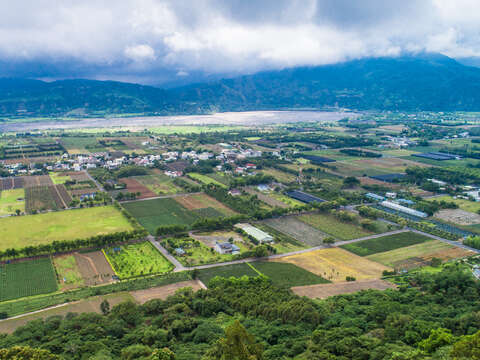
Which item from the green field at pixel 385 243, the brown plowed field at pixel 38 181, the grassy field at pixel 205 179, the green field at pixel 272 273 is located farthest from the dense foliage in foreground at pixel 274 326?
the brown plowed field at pixel 38 181

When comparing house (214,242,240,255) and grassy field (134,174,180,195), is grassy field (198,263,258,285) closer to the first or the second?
house (214,242,240,255)

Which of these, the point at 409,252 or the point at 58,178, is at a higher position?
the point at 58,178

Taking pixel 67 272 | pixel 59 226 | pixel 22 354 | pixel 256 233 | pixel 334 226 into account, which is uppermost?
pixel 22 354

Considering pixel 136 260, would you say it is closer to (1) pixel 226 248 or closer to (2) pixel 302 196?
(1) pixel 226 248

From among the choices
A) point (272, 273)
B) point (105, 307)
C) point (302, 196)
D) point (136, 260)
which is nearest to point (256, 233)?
point (272, 273)

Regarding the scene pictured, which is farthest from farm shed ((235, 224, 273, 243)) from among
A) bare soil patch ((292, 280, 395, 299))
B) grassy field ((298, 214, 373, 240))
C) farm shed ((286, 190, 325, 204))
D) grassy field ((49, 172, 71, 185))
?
grassy field ((49, 172, 71, 185))

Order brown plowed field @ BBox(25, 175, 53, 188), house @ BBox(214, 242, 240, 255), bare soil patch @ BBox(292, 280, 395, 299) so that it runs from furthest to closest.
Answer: brown plowed field @ BBox(25, 175, 53, 188) → house @ BBox(214, 242, 240, 255) → bare soil patch @ BBox(292, 280, 395, 299)
